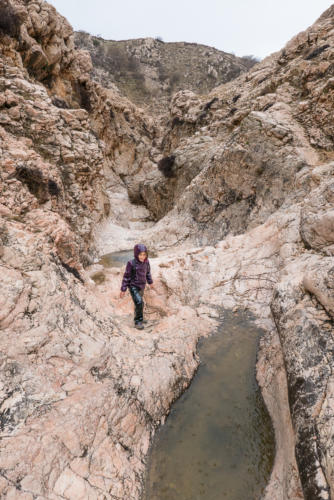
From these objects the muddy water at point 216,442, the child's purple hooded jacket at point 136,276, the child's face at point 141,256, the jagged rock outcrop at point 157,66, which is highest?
the jagged rock outcrop at point 157,66

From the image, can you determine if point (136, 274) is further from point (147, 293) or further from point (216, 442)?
point (216, 442)

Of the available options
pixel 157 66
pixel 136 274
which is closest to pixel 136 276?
pixel 136 274

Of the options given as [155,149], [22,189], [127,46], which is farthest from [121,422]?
[127,46]

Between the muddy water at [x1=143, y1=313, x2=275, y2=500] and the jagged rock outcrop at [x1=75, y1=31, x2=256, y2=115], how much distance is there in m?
49.9

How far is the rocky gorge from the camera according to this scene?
98.7 inches

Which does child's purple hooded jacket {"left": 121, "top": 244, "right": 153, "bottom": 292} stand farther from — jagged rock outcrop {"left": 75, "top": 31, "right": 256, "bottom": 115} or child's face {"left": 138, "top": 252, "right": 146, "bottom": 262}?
jagged rock outcrop {"left": 75, "top": 31, "right": 256, "bottom": 115}

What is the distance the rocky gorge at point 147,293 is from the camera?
2506 millimetres

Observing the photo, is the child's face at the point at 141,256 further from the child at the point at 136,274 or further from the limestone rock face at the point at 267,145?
the limestone rock face at the point at 267,145

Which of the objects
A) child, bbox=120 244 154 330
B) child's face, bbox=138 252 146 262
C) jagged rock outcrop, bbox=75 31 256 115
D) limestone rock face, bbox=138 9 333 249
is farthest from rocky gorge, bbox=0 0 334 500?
jagged rock outcrop, bbox=75 31 256 115

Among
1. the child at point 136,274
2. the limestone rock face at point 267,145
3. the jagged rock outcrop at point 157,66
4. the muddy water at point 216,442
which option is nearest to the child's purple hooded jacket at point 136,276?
the child at point 136,274

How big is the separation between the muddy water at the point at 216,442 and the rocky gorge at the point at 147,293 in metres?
0.16

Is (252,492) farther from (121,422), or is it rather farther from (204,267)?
(204,267)

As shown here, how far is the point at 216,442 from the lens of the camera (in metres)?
3.17

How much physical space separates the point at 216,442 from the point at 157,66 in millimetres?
66568
